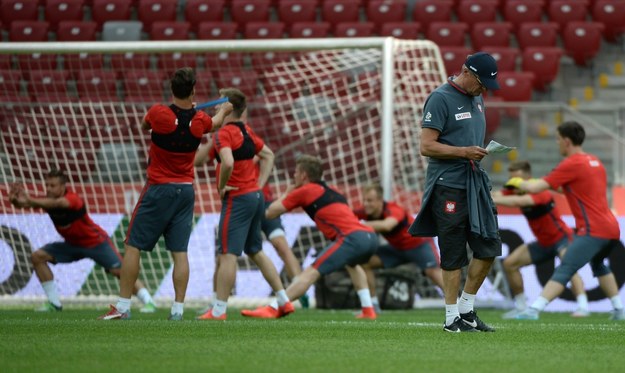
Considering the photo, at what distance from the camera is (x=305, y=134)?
15398 millimetres

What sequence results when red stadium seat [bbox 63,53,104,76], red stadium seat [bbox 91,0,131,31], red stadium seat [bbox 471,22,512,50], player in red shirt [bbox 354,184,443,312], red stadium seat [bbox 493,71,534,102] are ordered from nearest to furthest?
player in red shirt [bbox 354,184,443,312] < red stadium seat [bbox 63,53,104,76] < red stadium seat [bbox 493,71,534,102] < red stadium seat [bbox 471,22,512,50] < red stadium seat [bbox 91,0,131,31]

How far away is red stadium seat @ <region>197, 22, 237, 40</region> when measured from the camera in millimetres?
20828

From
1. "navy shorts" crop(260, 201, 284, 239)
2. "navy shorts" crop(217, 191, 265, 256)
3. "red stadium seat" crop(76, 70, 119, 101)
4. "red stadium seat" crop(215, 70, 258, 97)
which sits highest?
"red stadium seat" crop(76, 70, 119, 101)

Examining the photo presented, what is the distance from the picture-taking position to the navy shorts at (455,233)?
791cm

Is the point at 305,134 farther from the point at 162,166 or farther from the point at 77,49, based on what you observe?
the point at 162,166

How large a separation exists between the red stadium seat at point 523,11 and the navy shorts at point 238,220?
11.4m

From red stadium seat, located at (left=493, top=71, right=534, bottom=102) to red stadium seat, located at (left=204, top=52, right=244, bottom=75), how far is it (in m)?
4.36

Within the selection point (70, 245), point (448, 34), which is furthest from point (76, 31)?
point (70, 245)

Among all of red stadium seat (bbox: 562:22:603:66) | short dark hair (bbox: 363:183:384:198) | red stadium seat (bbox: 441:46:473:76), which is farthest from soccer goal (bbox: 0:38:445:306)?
red stadium seat (bbox: 562:22:603:66)

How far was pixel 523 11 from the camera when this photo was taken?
20969 millimetres

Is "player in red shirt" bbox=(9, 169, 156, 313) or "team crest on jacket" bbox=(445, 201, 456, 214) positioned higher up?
"team crest on jacket" bbox=(445, 201, 456, 214)

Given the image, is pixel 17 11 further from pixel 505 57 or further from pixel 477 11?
pixel 505 57

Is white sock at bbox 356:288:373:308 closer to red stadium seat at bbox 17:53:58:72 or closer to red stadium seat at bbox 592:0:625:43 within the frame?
red stadium seat at bbox 17:53:58:72

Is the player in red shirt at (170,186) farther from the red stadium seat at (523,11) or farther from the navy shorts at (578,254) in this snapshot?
the red stadium seat at (523,11)
